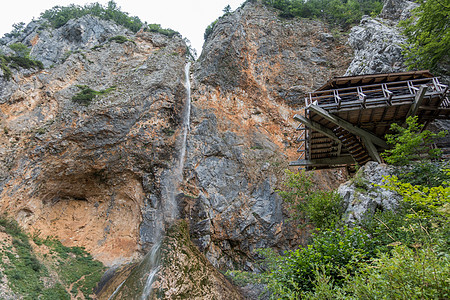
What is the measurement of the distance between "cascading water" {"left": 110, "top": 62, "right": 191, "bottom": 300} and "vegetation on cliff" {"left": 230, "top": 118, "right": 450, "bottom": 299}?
4.48 meters

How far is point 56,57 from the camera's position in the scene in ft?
98.1

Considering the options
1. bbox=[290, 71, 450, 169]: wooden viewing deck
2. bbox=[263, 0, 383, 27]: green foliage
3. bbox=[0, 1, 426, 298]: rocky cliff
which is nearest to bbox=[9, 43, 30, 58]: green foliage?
bbox=[0, 1, 426, 298]: rocky cliff

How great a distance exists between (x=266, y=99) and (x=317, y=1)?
59.1 feet

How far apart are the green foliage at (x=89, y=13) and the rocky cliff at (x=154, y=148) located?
16000 mm

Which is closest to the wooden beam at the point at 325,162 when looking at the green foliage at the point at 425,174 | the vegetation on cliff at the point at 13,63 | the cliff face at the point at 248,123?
the cliff face at the point at 248,123

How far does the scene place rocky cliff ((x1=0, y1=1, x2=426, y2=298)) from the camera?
14.4 meters

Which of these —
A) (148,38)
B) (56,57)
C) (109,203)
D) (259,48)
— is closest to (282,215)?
(109,203)

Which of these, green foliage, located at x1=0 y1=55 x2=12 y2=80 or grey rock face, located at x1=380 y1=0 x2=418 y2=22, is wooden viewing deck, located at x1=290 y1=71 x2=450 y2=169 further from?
green foliage, located at x1=0 y1=55 x2=12 y2=80

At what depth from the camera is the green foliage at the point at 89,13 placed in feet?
112

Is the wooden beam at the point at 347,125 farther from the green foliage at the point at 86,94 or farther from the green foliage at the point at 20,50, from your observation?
the green foliage at the point at 20,50

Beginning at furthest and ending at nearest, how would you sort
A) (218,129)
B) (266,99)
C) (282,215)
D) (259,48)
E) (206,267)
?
(259,48) → (266,99) → (218,129) → (282,215) → (206,267)

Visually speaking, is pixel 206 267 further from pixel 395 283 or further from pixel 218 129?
pixel 395 283

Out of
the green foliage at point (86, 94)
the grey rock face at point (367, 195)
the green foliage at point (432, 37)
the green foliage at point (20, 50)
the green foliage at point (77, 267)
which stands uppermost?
the green foliage at point (20, 50)

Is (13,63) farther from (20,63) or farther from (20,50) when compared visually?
(20,50)
